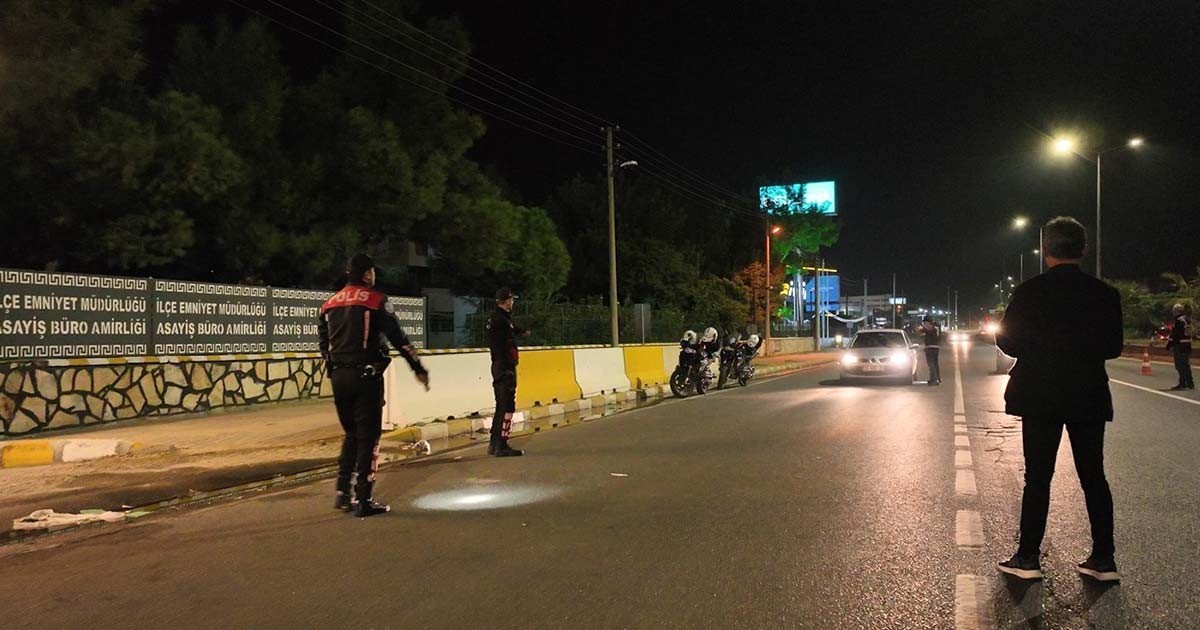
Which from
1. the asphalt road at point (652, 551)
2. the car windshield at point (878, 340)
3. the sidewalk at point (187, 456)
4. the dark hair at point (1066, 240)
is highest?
the dark hair at point (1066, 240)

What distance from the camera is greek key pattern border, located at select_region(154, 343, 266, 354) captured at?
13156 millimetres

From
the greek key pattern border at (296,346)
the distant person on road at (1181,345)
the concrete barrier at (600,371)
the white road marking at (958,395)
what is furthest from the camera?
the distant person on road at (1181,345)

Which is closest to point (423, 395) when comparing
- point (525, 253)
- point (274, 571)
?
point (274, 571)

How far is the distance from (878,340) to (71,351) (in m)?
16.5

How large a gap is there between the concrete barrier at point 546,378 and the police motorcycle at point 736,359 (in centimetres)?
516

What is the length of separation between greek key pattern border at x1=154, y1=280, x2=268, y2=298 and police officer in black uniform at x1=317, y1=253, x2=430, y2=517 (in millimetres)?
8039

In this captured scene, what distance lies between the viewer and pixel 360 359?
6.38 metres

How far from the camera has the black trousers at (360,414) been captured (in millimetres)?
6371

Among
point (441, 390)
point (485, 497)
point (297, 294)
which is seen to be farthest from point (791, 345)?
point (485, 497)

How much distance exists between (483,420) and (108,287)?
19.1ft

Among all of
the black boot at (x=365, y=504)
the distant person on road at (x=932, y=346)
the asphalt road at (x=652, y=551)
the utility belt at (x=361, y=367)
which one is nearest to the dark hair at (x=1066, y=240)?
the asphalt road at (x=652, y=551)

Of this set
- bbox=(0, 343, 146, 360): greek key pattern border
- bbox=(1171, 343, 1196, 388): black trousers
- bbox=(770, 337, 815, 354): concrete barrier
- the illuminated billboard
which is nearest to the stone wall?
bbox=(0, 343, 146, 360): greek key pattern border

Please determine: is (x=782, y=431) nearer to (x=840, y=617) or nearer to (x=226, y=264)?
(x=840, y=617)

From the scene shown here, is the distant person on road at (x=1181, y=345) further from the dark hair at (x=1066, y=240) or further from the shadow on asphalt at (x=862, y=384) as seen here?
the dark hair at (x=1066, y=240)
